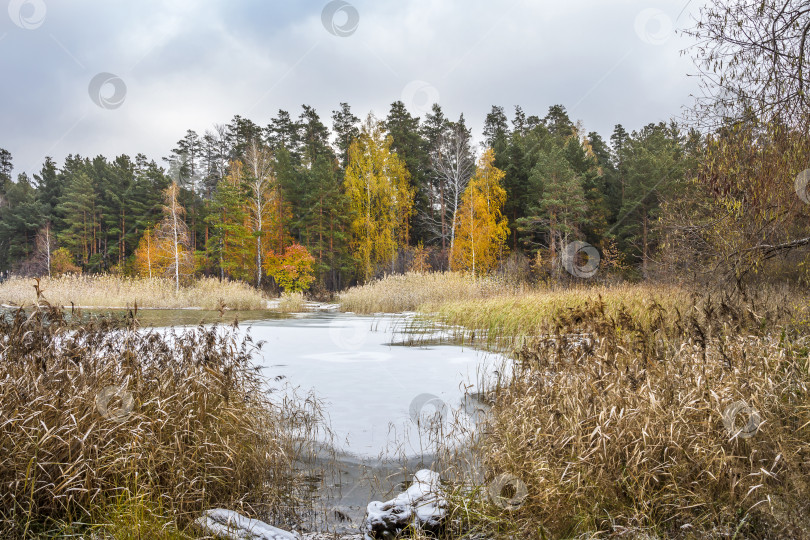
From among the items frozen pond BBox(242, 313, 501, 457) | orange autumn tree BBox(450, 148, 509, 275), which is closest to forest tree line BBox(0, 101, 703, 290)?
orange autumn tree BBox(450, 148, 509, 275)

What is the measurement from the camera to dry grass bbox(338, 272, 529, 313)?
581 inches

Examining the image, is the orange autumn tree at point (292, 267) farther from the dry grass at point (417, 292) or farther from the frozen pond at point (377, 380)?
the frozen pond at point (377, 380)

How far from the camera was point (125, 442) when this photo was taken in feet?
8.68

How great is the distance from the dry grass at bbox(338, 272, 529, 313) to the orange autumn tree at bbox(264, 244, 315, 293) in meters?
7.76

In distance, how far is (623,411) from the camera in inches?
107

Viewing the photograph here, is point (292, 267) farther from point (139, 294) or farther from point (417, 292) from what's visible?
point (417, 292)

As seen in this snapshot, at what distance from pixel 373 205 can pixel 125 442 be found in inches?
1065

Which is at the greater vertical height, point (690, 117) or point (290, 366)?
point (690, 117)

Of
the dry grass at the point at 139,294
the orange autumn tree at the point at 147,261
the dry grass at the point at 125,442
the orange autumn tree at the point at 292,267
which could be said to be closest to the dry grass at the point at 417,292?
the dry grass at the point at 139,294

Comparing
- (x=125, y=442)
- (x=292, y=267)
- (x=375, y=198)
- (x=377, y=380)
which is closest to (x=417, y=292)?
(x=377, y=380)

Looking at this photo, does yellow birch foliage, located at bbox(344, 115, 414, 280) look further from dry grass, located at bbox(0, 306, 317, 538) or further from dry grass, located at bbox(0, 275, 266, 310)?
dry grass, located at bbox(0, 306, 317, 538)

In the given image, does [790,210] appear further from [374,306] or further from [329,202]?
[329,202]

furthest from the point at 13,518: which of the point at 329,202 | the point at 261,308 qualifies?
the point at 329,202

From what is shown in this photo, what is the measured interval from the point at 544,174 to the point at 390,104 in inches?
558
